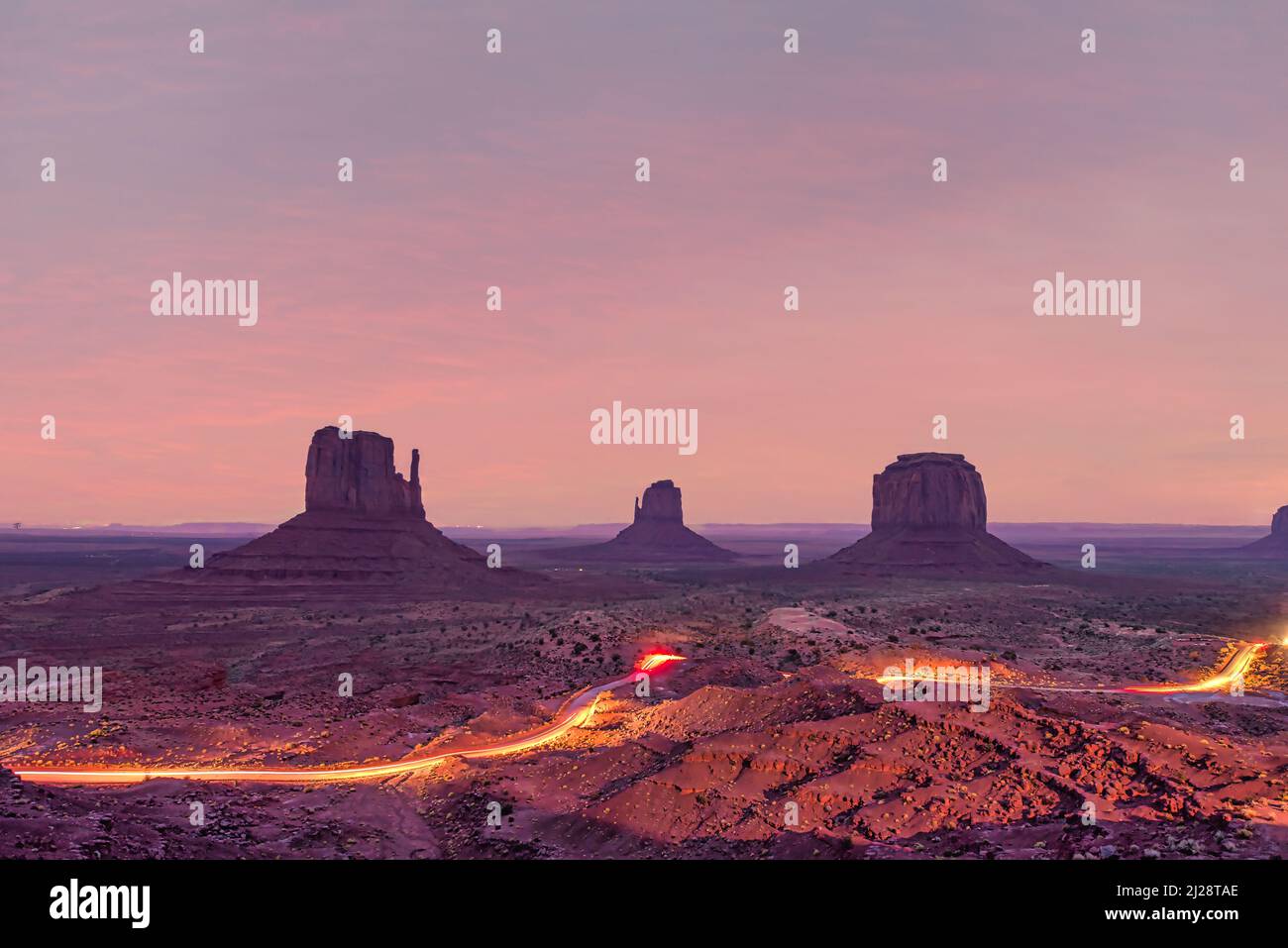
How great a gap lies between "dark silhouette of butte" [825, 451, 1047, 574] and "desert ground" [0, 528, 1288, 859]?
80.2 meters

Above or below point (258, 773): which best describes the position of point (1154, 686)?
below

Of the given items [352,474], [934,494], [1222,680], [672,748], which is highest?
[352,474]

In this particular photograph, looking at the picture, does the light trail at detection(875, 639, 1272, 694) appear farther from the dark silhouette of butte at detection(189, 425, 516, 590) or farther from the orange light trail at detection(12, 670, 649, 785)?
the dark silhouette of butte at detection(189, 425, 516, 590)

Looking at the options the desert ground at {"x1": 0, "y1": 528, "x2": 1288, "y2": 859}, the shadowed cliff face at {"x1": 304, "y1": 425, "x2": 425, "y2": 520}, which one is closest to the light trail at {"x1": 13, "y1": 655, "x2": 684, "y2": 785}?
the desert ground at {"x1": 0, "y1": 528, "x2": 1288, "y2": 859}

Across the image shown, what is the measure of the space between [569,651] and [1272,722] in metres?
46.5

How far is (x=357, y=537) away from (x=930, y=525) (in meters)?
121

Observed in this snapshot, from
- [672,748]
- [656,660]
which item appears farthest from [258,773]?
[656,660]

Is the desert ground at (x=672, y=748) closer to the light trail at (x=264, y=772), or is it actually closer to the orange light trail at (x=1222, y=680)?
the light trail at (x=264, y=772)

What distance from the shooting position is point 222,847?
74.4 ft

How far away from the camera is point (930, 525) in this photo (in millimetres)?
171375

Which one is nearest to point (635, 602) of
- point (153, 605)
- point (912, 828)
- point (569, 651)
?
point (569, 651)

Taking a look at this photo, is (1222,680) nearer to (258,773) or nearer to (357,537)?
(258,773)

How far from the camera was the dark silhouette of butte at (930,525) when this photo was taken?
6270 inches
